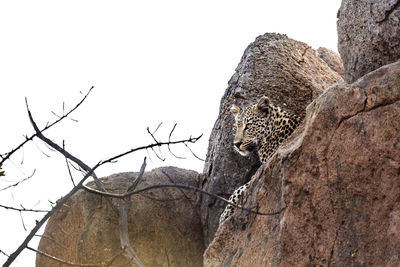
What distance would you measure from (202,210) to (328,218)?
6.04 metres

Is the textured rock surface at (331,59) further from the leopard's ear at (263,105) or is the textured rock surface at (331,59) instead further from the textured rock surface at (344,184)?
the textured rock surface at (344,184)

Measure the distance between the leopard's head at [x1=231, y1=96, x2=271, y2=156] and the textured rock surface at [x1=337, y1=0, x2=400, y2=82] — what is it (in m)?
2.35

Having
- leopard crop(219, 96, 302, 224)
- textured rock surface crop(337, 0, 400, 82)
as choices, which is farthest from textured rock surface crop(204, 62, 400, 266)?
leopard crop(219, 96, 302, 224)

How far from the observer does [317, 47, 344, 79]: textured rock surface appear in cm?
1519

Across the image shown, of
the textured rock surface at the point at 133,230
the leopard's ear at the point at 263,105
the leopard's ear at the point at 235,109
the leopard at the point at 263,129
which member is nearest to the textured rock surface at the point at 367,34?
the leopard at the point at 263,129

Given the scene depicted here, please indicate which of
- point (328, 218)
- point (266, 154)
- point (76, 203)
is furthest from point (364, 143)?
point (76, 203)

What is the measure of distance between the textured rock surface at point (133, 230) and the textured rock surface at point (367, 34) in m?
4.52

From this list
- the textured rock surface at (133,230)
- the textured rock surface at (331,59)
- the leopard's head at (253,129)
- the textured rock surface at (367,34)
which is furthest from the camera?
the textured rock surface at (331,59)

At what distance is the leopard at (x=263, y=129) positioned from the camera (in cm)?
1104

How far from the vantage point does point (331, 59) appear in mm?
15398

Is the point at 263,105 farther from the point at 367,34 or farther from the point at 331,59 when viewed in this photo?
the point at 331,59

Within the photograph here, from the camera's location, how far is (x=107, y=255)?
1243 centimetres

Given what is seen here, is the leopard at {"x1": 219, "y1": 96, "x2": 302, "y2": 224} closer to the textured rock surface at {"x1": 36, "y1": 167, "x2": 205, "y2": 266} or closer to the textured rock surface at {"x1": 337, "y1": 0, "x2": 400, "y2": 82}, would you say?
the textured rock surface at {"x1": 36, "y1": 167, "x2": 205, "y2": 266}

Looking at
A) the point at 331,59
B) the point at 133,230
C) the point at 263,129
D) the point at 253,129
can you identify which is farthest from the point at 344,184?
the point at 331,59
